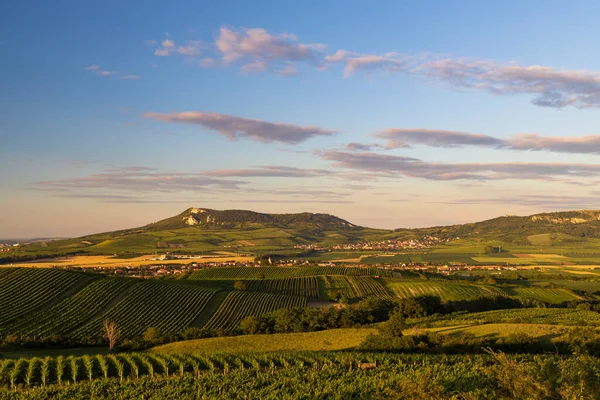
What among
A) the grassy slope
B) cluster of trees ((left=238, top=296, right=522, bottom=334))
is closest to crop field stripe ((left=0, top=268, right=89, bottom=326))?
the grassy slope

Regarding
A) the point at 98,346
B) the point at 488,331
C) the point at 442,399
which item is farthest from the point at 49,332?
the point at 442,399

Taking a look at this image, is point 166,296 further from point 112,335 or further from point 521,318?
point 521,318

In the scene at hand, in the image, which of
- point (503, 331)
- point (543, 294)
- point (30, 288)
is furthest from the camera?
point (543, 294)

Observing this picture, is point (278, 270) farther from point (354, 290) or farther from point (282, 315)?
point (282, 315)

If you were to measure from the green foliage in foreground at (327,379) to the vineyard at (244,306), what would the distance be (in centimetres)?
4817

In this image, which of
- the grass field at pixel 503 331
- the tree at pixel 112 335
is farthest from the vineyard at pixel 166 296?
the grass field at pixel 503 331

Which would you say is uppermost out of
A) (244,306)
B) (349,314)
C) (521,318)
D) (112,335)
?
(112,335)

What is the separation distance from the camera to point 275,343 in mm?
65188

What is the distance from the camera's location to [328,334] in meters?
72.8

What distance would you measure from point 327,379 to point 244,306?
255 ft

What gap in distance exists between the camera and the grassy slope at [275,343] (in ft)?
198

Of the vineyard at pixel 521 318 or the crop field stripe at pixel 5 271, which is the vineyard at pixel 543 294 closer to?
the vineyard at pixel 521 318

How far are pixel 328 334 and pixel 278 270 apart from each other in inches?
4068

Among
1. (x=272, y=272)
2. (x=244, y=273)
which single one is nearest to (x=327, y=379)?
(x=244, y=273)
